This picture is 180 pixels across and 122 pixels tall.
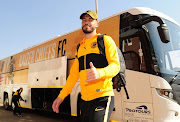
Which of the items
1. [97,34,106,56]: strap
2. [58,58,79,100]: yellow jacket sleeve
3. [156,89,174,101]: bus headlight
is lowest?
[156,89,174,101]: bus headlight

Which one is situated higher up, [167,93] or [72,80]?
[72,80]

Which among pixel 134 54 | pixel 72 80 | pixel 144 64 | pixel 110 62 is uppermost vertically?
pixel 134 54

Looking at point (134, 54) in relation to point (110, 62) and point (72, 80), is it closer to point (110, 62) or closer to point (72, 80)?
point (72, 80)

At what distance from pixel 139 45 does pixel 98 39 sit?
8.23 feet

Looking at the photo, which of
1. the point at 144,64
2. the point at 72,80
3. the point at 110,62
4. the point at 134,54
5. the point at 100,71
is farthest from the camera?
the point at 134,54

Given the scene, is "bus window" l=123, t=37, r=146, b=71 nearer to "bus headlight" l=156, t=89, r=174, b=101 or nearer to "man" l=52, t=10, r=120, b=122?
"bus headlight" l=156, t=89, r=174, b=101

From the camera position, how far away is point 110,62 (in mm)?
1957

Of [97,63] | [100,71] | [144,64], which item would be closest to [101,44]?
[97,63]

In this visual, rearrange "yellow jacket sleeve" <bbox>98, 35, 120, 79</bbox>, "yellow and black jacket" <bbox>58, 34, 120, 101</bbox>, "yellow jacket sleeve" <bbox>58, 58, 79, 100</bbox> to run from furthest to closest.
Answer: "yellow jacket sleeve" <bbox>58, 58, 79, 100</bbox> < "yellow and black jacket" <bbox>58, 34, 120, 101</bbox> < "yellow jacket sleeve" <bbox>98, 35, 120, 79</bbox>

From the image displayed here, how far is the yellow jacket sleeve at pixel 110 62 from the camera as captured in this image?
5.82 feet

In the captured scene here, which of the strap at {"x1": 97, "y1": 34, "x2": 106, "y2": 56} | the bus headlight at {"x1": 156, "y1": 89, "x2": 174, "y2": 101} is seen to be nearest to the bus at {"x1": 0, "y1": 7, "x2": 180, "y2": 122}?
the bus headlight at {"x1": 156, "y1": 89, "x2": 174, "y2": 101}

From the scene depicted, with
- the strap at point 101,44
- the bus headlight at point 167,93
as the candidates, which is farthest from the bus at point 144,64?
the strap at point 101,44

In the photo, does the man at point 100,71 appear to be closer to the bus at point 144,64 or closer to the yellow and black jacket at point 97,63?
the yellow and black jacket at point 97,63

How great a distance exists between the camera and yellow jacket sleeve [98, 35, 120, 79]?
5.82 ft
